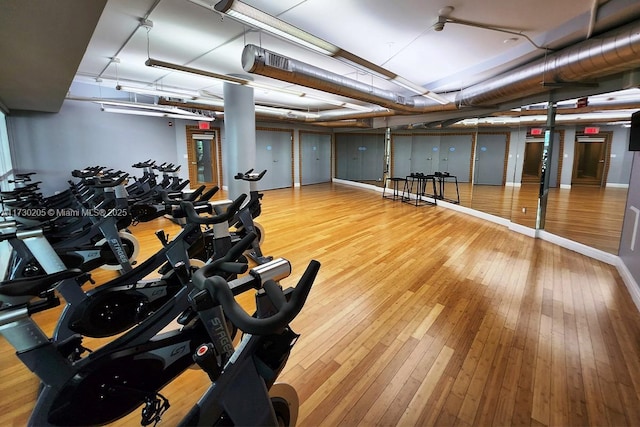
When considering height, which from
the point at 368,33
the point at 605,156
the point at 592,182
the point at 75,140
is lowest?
the point at 592,182

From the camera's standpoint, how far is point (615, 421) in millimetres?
1635

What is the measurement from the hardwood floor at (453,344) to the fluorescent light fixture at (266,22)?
2412 mm

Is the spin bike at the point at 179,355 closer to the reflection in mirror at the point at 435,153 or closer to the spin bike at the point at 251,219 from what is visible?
the spin bike at the point at 251,219

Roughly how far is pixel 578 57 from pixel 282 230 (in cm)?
474

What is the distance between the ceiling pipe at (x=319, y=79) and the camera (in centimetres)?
346

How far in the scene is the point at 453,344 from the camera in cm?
229

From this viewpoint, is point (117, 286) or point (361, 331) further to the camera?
point (361, 331)

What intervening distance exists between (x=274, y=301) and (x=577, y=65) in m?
4.51

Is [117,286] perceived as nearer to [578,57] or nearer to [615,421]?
[615,421]

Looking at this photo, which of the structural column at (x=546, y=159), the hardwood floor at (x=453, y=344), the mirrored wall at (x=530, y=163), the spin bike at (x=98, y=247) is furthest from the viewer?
the mirrored wall at (x=530, y=163)

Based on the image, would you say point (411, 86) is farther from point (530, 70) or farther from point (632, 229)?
point (632, 229)

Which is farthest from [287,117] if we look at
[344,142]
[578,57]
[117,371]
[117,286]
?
[117,371]

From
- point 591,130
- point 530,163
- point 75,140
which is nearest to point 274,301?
point 530,163

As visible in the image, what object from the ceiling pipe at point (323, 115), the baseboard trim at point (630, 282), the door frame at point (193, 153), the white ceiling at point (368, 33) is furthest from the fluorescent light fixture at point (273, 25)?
the door frame at point (193, 153)
